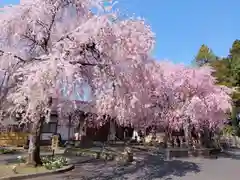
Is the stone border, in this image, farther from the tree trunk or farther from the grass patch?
the tree trunk

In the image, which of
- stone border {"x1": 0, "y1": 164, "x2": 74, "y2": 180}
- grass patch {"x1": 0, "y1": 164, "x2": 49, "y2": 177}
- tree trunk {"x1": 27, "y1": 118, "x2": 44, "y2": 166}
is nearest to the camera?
stone border {"x1": 0, "y1": 164, "x2": 74, "y2": 180}

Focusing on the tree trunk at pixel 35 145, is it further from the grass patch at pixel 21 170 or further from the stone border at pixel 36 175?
the stone border at pixel 36 175

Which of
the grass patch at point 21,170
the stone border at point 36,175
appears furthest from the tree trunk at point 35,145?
the stone border at point 36,175

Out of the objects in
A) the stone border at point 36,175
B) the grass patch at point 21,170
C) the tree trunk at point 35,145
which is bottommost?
the stone border at point 36,175

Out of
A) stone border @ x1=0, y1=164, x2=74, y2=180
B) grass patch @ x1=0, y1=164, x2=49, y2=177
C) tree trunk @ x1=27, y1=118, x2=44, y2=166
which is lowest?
stone border @ x1=0, y1=164, x2=74, y2=180

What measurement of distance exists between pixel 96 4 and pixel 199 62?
35.5 metres

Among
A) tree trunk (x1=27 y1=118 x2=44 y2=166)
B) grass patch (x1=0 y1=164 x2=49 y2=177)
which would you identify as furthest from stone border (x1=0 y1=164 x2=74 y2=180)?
tree trunk (x1=27 y1=118 x2=44 y2=166)

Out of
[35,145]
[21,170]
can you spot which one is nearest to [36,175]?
[21,170]

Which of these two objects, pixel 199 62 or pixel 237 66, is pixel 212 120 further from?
pixel 199 62

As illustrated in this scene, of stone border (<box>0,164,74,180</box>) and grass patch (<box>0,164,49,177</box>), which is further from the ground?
grass patch (<box>0,164,49,177</box>)

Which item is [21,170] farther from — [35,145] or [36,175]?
[35,145]

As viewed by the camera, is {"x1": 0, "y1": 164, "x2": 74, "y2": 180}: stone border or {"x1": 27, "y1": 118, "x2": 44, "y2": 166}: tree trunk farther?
{"x1": 27, "y1": 118, "x2": 44, "y2": 166}: tree trunk

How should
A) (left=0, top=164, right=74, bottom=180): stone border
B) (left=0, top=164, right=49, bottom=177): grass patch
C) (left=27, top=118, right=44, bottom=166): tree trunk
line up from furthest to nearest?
(left=27, top=118, right=44, bottom=166): tree trunk < (left=0, top=164, right=49, bottom=177): grass patch < (left=0, top=164, right=74, bottom=180): stone border

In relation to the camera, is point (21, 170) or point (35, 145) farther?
point (35, 145)
